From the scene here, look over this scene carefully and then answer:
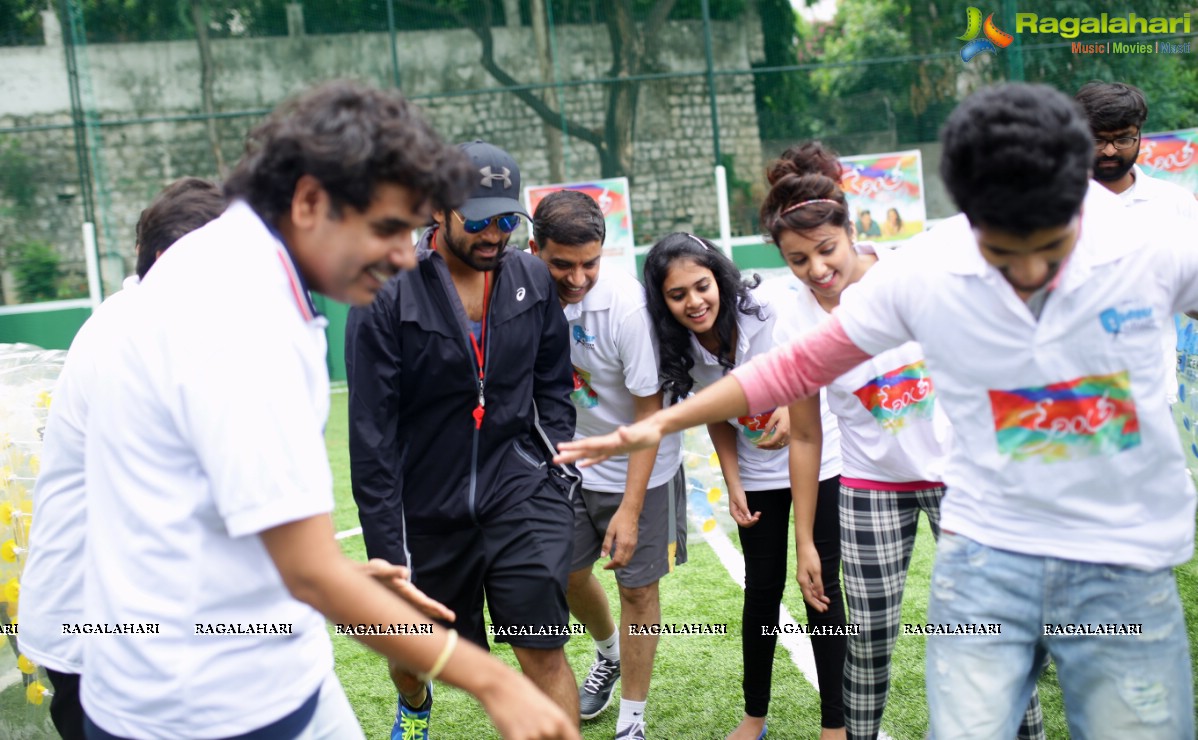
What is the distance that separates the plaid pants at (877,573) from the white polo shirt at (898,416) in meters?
0.09

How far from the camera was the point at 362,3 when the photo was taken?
52.2ft

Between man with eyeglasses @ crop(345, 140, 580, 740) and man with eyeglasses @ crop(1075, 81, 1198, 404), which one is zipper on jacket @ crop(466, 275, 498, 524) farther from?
man with eyeglasses @ crop(1075, 81, 1198, 404)

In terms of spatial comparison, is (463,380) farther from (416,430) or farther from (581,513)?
(581,513)

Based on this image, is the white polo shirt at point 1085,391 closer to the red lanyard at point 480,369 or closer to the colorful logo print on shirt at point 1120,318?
the colorful logo print on shirt at point 1120,318

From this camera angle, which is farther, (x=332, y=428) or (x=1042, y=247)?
(x=332, y=428)

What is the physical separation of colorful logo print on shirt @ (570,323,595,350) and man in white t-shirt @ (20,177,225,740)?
1808 millimetres

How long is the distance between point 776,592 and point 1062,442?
6.35ft

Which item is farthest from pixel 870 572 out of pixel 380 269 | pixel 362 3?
pixel 362 3

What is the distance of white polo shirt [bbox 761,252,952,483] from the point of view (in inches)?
130

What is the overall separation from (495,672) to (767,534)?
7.42ft

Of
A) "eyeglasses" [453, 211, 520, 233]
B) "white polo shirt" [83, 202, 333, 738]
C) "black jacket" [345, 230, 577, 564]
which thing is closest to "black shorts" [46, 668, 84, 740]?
"white polo shirt" [83, 202, 333, 738]

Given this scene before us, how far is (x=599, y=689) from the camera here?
4.50 meters

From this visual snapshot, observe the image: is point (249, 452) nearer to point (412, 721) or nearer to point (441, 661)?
point (441, 661)

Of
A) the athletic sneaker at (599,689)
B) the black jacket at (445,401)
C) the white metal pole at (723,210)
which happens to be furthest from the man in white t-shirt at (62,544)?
the white metal pole at (723,210)
